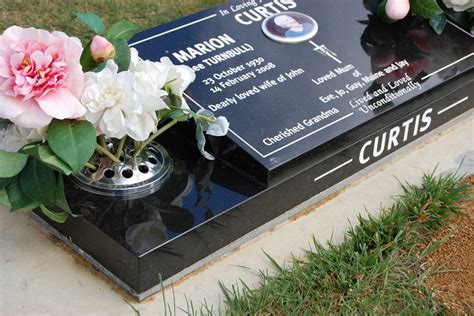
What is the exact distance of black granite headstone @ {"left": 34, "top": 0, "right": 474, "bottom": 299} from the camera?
3152 mm

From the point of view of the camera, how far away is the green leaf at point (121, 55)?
3.01 metres

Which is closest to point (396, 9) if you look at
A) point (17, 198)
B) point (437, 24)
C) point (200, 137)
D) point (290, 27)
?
point (437, 24)

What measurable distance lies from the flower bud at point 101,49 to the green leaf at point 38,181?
38 centimetres

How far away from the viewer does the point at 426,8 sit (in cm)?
400

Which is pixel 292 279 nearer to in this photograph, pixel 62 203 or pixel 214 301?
pixel 214 301

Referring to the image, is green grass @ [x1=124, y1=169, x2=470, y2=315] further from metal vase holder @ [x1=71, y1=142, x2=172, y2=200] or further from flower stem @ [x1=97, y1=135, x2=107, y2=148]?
flower stem @ [x1=97, y1=135, x2=107, y2=148]

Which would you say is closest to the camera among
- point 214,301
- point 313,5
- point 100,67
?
point 100,67

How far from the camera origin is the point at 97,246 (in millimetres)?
3160

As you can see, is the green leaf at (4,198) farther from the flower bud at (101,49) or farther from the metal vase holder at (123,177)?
the flower bud at (101,49)

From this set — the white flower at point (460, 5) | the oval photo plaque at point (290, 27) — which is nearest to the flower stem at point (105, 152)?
the oval photo plaque at point (290, 27)

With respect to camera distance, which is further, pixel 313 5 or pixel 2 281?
pixel 313 5

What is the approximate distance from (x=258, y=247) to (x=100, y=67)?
2.91 feet

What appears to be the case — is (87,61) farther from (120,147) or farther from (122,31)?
(120,147)

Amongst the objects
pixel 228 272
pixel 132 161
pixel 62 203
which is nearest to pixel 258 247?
pixel 228 272
